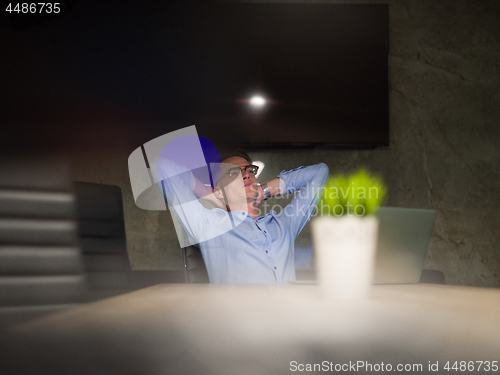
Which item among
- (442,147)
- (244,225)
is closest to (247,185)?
(244,225)

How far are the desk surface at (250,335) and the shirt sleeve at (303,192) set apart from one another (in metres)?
1.31

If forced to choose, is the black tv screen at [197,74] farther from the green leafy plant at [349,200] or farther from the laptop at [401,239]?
the green leafy plant at [349,200]

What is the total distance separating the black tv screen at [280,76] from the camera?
7.91 ft

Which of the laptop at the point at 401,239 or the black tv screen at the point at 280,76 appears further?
the black tv screen at the point at 280,76

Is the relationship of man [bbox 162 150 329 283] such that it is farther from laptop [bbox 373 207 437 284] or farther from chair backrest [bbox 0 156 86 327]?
laptop [bbox 373 207 437 284]

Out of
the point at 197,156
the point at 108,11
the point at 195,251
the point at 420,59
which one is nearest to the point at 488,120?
the point at 420,59

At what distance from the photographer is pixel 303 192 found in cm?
203

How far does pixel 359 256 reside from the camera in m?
0.65

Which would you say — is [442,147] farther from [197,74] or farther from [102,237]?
[102,237]

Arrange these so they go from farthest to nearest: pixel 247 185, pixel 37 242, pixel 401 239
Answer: pixel 247 185 → pixel 37 242 → pixel 401 239

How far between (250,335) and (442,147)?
8.59 ft

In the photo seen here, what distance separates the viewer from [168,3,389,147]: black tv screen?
241 centimetres

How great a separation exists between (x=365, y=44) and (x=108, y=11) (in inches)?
67.8

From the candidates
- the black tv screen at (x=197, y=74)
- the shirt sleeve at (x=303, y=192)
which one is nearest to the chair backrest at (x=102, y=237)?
the shirt sleeve at (x=303, y=192)
